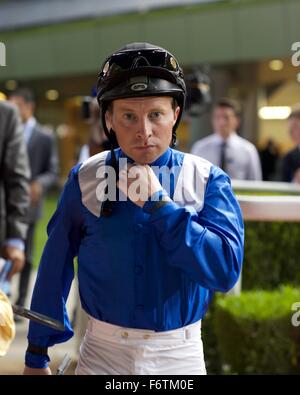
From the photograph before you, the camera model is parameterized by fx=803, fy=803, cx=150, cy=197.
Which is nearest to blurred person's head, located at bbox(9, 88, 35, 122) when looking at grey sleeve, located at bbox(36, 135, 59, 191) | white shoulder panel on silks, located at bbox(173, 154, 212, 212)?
grey sleeve, located at bbox(36, 135, 59, 191)

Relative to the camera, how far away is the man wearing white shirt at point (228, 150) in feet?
23.9

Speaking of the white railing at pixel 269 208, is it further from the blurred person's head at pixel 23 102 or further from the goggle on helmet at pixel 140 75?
the blurred person's head at pixel 23 102

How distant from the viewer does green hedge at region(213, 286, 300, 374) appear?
182 inches

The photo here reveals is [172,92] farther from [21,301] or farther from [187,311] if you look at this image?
[21,301]

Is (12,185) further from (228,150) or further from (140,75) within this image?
(228,150)

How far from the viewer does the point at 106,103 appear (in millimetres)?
2088

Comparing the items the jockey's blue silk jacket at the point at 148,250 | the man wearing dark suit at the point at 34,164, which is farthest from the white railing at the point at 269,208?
the jockey's blue silk jacket at the point at 148,250

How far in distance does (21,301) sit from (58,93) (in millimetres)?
18415

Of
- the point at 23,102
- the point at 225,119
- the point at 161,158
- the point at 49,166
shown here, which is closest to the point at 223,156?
the point at 225,119

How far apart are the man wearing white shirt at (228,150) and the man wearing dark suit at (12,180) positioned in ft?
9.60

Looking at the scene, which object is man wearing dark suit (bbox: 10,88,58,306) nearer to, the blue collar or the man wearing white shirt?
the man wearing white shirt

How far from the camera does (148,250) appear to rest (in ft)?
6.73

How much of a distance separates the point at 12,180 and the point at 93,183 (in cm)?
241

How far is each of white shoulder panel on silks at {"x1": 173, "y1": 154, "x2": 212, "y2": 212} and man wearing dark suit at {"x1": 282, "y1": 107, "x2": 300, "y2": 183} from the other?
5.16 meters
